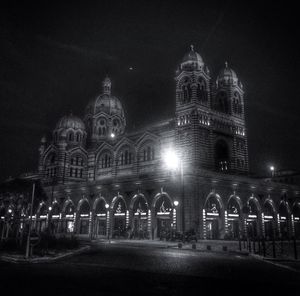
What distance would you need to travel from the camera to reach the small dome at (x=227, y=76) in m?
64.9

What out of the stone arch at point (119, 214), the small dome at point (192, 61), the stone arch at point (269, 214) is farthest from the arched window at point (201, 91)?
the stone arch at point (119, 214)

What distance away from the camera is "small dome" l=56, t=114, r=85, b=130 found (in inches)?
3159

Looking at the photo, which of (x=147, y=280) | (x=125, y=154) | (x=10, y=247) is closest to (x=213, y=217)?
(x=125, y=154)

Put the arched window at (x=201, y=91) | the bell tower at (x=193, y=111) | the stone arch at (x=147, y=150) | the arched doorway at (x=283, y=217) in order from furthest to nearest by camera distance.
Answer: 1. the stone arch at (x=147, y=150)
2. the arched doorway at (x=283, y=217)
3. the arched window at (x=201, y=91)
4. the bell tower at (x=193, y=111)

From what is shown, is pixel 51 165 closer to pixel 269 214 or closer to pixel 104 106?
pixel 104 106

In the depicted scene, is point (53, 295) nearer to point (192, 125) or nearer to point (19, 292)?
point (19, 292)

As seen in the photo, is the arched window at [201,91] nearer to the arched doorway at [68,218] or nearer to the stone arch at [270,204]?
the stone arch at [270,204]

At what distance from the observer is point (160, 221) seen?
47.8 meters

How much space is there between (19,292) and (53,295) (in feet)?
3.86

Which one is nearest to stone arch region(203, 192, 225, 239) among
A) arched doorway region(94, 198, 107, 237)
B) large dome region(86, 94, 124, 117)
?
arched doorway region(94, 198, 107, 237)

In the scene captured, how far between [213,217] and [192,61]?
26.9 meters

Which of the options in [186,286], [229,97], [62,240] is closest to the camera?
[186,286]

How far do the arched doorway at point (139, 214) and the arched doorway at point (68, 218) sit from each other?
47.2 feet

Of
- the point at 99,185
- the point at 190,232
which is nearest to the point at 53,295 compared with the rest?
the point at 190,232
